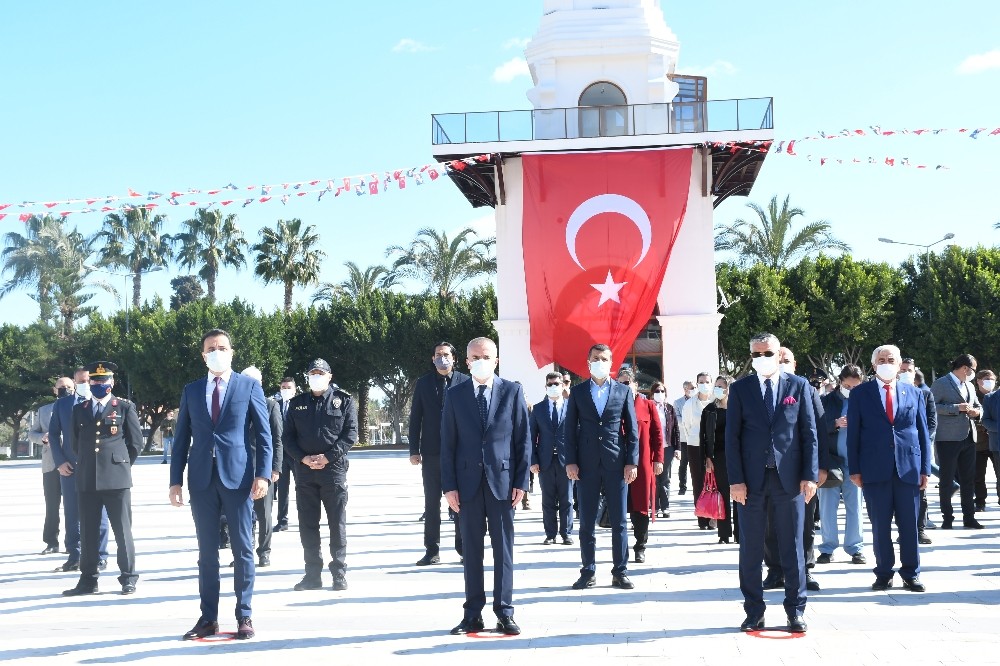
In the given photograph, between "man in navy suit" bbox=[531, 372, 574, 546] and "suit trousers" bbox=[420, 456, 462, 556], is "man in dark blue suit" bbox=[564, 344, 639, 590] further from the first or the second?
"man in navy suit" bbox=[531, 372, 574, 546]

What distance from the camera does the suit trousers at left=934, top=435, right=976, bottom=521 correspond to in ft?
42.1

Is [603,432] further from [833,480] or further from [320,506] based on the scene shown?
[320,506]

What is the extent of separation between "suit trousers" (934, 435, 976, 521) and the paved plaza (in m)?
0.51

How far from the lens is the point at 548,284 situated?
2997 centimetres

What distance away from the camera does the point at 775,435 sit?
7.18 meters

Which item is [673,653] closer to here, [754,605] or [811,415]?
[754,605]

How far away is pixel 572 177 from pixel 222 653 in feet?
80.9

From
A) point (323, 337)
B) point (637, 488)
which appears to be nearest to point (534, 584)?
point (637, 488)

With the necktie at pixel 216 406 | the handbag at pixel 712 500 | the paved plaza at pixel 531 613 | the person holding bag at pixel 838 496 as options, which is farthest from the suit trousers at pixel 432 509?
the necktie at pixel 216 406

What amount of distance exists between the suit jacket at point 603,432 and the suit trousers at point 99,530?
152 inches

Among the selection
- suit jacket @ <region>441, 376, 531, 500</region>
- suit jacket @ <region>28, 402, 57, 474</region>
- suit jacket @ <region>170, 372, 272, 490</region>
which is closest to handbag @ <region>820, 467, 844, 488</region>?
suit jacket @ <region>441, 376, 531, 500</region>

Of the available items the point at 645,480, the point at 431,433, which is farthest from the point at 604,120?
the point at 645,480

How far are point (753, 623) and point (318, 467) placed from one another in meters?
4.07

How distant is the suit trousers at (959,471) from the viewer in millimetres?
12828
